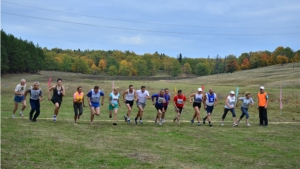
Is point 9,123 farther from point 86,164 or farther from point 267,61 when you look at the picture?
point 267,61

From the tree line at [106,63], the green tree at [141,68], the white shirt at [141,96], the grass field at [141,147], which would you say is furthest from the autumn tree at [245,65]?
the white shirt at [141,96]

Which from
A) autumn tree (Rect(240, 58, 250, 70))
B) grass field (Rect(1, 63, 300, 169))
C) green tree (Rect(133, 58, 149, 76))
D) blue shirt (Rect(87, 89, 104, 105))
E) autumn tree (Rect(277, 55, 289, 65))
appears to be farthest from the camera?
green tree (Rect(133, 58, 149, 76))

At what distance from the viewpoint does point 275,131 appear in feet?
52.9

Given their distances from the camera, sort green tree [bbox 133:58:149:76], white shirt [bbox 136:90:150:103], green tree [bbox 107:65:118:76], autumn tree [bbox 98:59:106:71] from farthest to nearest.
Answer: autumn tree [bbox 98:59:106:71] < green tree [bbox 133:58:149:76] < green tree [bbox 107:65:118:76] < white shirt [bbox 136:90:150:103]

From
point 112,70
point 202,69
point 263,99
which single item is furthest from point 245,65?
point 263,99

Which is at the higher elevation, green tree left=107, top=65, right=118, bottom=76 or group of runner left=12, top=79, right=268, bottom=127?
green tree left=107, top=65, right=118, bottom=76

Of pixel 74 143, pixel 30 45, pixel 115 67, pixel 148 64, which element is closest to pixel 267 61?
pixel 148 64

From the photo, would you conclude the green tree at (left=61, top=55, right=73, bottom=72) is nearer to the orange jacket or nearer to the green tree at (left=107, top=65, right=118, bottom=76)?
the green tree at (left=107, top=65, right=118, bottom=76)

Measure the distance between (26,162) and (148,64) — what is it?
6301 inches

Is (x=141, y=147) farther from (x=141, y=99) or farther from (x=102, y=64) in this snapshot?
(x=102, y=64)

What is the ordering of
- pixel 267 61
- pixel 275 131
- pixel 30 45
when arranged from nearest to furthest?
pixel 275 131, pixel 30 45, pixel 267 61

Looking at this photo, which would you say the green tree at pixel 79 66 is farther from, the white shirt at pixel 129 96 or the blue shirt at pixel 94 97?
the blue shirt at pixel 94 97

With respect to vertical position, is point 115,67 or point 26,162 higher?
point 115,67

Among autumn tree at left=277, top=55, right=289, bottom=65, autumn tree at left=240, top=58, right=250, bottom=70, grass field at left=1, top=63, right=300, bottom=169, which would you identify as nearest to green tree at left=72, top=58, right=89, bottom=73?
autumn tree at left=240, top=58, right=250, bottom=70
